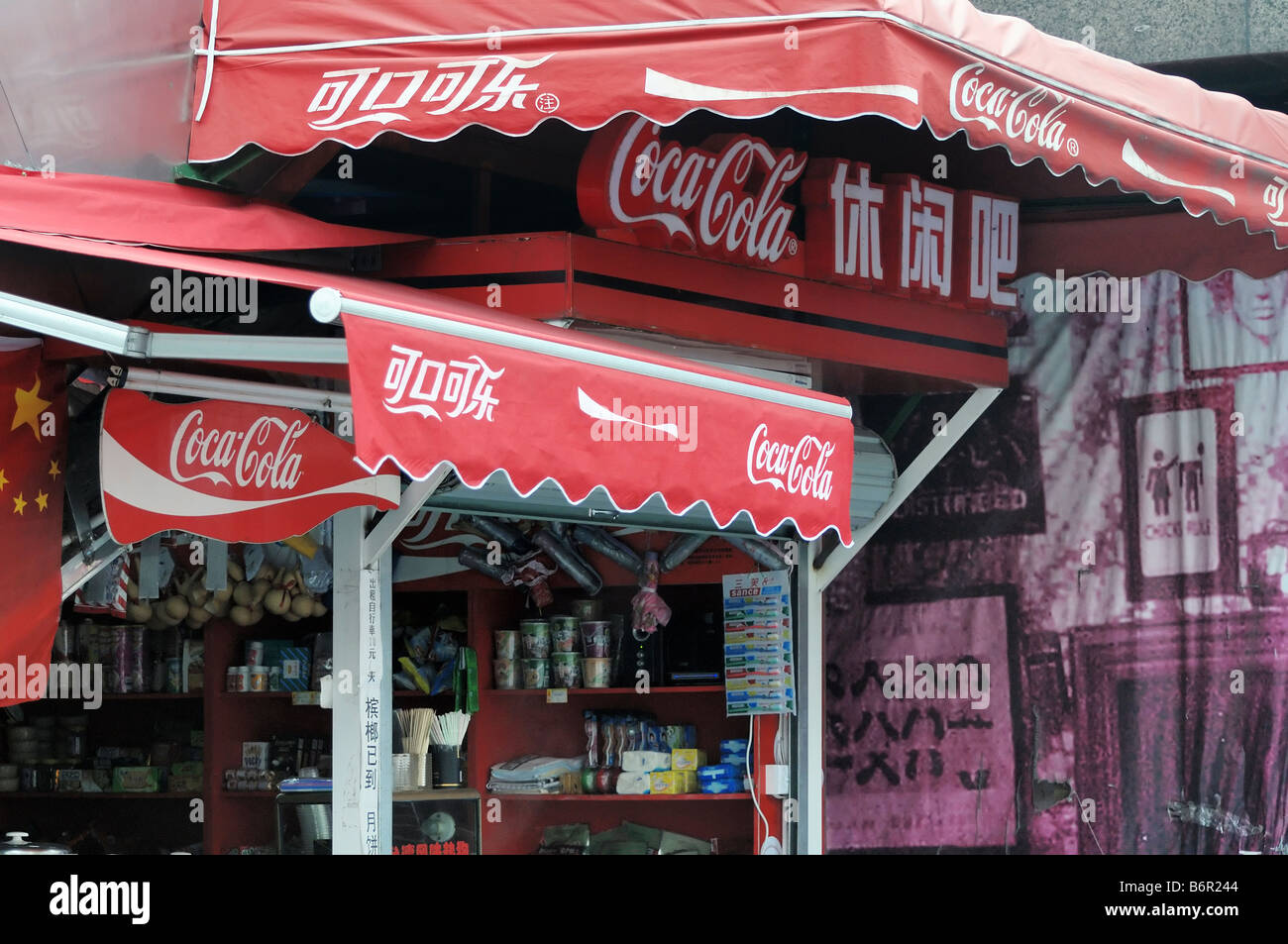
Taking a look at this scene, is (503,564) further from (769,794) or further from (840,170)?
(840,170)

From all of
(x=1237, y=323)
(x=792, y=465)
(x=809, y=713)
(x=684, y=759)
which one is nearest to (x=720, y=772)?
(x=684, y=759)

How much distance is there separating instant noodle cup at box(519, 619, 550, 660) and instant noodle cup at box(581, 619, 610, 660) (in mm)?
174

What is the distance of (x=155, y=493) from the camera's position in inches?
191

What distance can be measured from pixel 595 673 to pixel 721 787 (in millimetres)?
729

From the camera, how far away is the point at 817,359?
6.33 metres

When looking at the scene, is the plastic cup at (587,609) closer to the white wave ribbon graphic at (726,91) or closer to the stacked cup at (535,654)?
the stacked cup at (535,654)

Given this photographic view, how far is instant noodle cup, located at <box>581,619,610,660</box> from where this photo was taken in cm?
729

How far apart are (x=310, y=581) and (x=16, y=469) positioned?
2437 mm

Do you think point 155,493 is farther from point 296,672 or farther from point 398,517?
point 296,672

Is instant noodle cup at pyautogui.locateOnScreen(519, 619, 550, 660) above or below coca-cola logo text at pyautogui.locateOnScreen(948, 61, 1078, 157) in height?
below

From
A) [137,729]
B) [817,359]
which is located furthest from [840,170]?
[137,729]

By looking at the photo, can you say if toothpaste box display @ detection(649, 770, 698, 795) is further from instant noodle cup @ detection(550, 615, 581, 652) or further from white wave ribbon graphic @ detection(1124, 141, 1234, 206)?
white wave ribbon graphic @ detection(1124, 141, 1234, 206)

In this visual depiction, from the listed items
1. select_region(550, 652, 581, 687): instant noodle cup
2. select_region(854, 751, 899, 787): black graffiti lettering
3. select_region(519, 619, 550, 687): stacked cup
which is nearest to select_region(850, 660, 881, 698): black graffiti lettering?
select_region(854, 751, 899, 787): black graffiti lettering

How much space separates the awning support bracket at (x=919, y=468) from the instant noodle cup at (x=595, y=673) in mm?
1010
